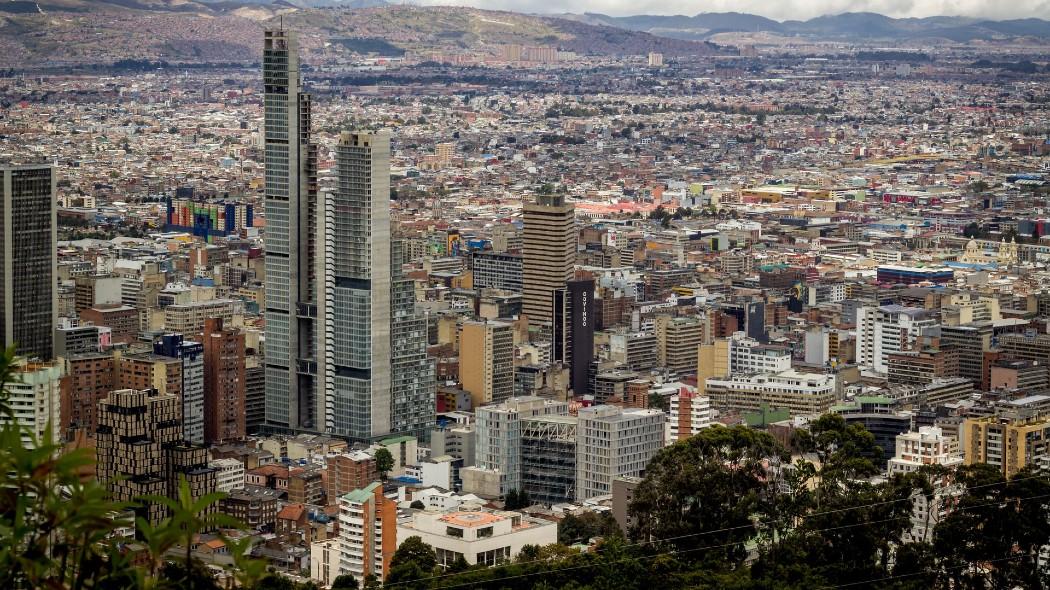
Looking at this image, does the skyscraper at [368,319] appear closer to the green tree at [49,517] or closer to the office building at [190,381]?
the office building at [190,381]

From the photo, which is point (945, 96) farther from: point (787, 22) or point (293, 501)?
point (293, 501)

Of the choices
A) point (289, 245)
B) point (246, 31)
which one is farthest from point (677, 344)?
point (246, 31)

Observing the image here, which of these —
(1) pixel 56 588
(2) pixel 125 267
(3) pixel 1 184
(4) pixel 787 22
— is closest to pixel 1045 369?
(3) pixel 1 184

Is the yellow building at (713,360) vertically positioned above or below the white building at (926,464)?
below

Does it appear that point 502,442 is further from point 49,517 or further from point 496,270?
point 49,517

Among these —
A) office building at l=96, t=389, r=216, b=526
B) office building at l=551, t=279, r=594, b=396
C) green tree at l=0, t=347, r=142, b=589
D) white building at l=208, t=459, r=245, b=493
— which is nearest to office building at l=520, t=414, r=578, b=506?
white building at l=208, t=459, r=245, b=493

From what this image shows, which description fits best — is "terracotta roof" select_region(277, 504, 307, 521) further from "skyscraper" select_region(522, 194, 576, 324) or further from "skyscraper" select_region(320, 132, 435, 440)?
"skyscraper" select_region(522, 194, 576, 324)

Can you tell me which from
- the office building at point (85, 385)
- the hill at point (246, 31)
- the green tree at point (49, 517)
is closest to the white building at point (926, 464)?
the green tree at point (49, 517)
